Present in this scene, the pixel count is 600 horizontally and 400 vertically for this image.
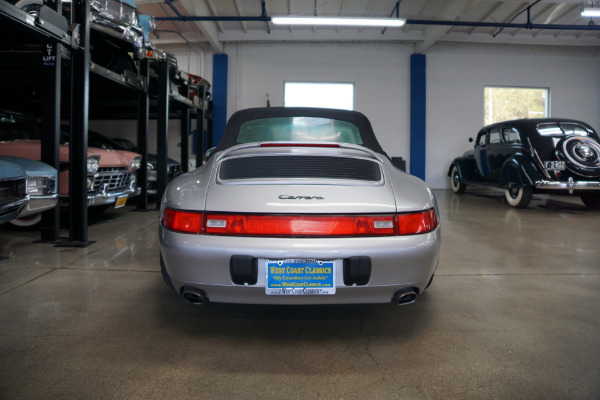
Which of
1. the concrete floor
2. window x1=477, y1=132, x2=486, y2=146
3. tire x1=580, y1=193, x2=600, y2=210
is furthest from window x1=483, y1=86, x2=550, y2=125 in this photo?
the concrete floor

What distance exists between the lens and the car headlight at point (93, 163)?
3.83 meters

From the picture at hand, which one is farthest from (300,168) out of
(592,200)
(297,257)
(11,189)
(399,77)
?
(399,77)

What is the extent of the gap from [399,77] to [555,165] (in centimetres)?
640

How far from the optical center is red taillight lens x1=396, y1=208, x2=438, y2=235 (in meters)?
1.56

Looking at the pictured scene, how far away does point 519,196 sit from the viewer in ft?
21.9

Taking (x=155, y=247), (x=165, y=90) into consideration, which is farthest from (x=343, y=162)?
(x=165, y=90)

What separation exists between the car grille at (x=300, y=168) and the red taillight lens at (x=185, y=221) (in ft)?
0.81

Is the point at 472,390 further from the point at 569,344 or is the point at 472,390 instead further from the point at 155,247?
the point at 155,247

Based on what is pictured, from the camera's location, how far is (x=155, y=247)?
11.2 ft

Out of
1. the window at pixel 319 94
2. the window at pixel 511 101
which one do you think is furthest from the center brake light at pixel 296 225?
the window at pixel 511 101

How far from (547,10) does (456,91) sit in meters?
2.88

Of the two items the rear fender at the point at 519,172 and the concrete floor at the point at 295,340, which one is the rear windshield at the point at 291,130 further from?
the rear fender at the point at 519,172

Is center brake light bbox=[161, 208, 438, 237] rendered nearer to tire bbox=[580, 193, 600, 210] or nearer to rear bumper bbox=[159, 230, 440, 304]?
rear bumper bbox=[159, 230, 440, 304]

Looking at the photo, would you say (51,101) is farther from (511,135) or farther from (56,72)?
(511,135)
